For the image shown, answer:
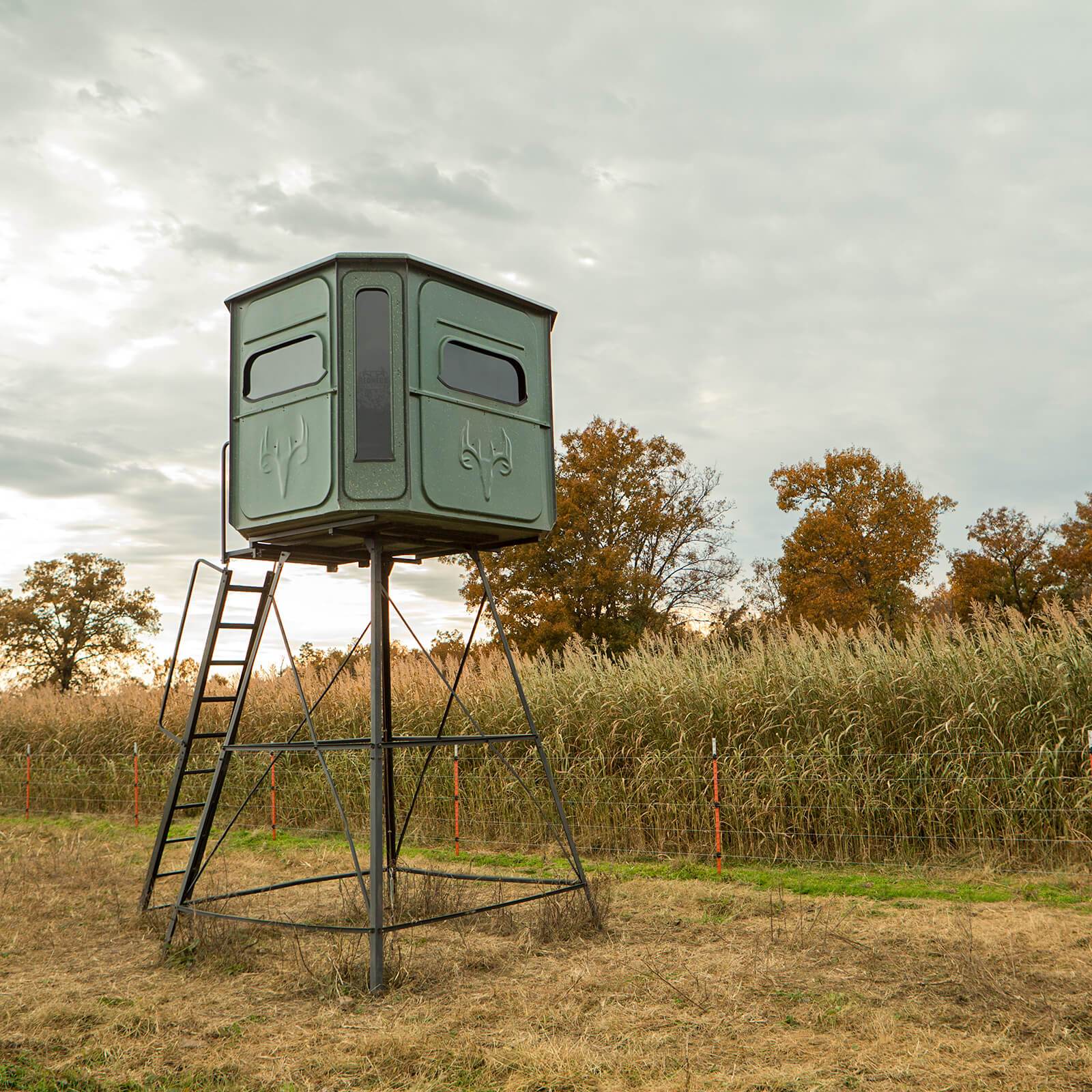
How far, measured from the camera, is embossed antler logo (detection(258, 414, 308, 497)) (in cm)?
705

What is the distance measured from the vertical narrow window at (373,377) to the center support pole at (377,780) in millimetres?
786

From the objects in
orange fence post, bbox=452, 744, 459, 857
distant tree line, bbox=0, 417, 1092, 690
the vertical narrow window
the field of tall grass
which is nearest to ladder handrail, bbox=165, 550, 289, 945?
the vertical narrow window

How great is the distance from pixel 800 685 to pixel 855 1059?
633 centimetres

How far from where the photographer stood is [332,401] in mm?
6855

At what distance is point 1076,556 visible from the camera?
3544 centimetres

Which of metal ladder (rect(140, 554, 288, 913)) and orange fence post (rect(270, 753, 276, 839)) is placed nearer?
metal ladder (rect(140, 554, 288, 913))

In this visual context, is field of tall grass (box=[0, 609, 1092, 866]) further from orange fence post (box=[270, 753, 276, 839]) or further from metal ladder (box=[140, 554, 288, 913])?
metal ladder (box=[140, 554, 288, 913])

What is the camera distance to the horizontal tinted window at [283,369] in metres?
7.07

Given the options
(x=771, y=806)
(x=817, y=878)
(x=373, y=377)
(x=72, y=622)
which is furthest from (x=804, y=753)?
(x=72, y=622)

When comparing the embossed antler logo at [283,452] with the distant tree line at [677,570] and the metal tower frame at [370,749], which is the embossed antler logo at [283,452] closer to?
the metal tower frame at [370,749]

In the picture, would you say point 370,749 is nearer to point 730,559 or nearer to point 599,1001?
point 599,1001

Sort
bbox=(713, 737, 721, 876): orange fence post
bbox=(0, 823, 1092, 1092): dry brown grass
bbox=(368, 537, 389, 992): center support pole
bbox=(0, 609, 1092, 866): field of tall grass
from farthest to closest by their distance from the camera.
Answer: bbox=(713, 737, 721, 876): orange fence post → bbox=(0, 609, 1092, 866): field of tall grass → bbox=(368, 537, 389, 992): center support pole → bbox=(0, 823, 1092, 1092): dry brown grass

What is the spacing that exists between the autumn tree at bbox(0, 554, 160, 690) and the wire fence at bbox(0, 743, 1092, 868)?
30.5 meters

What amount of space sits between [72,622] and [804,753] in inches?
1470
